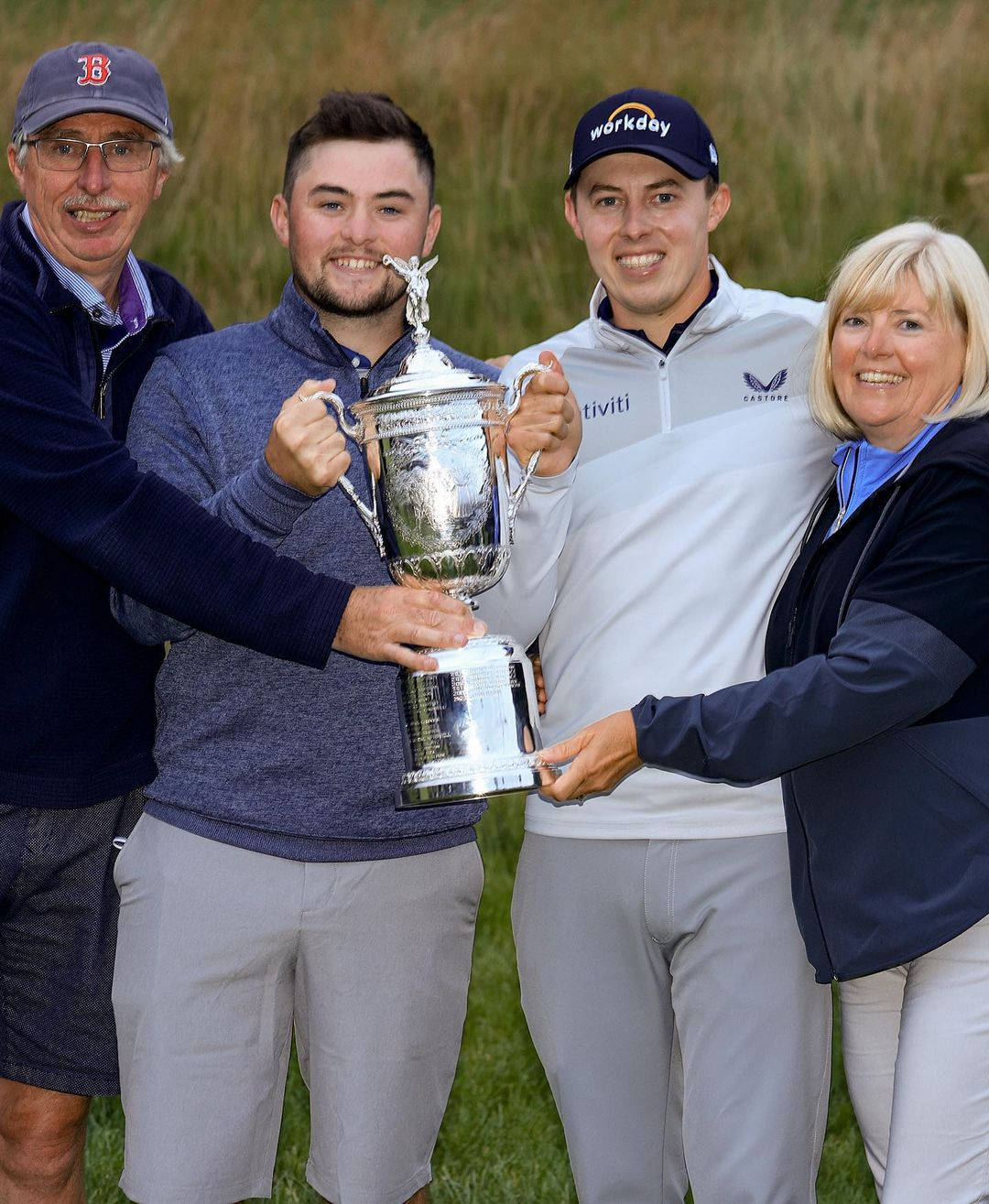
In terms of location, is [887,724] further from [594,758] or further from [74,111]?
[74,111]

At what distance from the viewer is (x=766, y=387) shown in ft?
11.0

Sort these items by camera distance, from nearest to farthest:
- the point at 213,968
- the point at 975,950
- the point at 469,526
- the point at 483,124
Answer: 1. the point at 975,950
2. the point at 469,526
3. the point at 213,968
4. the point at 483,124

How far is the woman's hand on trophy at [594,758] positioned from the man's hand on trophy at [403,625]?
27 cm

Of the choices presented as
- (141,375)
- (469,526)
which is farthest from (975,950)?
(141,375)

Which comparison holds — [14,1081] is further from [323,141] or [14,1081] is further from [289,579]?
[323,141]

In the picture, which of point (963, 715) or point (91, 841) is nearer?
point (963, 715)

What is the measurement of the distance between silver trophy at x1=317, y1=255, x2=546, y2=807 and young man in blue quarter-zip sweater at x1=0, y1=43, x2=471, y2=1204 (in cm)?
9

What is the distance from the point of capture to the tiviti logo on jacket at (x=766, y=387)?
3.36 metres

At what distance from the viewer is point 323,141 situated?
353cm

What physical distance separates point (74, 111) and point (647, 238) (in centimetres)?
121

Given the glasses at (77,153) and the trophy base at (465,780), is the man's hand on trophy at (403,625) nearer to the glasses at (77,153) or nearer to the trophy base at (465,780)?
the trophy base at (465,780)

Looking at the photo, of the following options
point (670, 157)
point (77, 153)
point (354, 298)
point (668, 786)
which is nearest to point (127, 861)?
point (668, 786)

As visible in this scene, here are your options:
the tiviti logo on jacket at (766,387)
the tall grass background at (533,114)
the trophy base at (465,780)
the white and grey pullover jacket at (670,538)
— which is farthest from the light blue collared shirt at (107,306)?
the tall grass background at (533,114)

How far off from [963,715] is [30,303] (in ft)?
6.42
